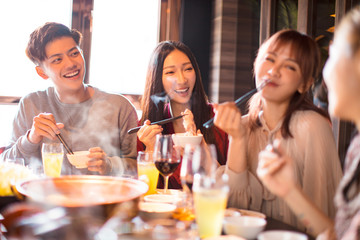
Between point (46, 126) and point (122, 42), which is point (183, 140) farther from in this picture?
point (122, 42)

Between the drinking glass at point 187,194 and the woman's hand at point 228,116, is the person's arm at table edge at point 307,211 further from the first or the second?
the woman's hand at point 228,116

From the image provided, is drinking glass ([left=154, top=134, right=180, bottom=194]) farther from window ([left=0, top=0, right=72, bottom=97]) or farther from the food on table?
window ([left=0, top=0, right=72, bottom=97])

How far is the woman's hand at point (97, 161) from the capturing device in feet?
5.40

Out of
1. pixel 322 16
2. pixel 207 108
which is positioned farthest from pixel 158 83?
pixel 322 16

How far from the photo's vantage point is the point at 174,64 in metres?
2.25

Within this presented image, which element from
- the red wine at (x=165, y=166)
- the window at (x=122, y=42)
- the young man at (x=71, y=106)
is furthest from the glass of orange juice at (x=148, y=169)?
the window at (x=122, y=42)

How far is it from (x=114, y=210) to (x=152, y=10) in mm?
3526

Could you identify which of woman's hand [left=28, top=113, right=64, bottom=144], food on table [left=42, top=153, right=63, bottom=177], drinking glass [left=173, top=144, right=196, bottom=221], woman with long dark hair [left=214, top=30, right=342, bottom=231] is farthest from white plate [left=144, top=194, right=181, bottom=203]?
woman's hand [left=28, top=113, right=64, bottom=144]

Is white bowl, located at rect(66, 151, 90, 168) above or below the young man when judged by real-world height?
below

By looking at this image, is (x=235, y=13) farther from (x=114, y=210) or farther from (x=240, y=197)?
(x=114, y=210)

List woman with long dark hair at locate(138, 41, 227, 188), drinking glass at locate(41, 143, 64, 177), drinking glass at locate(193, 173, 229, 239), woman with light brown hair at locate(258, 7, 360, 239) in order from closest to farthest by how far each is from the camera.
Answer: woman with light brown hair at locate(258, 7, 360, 239) → drinking glass at locate(193, 173, 229, 239) → drinking glass at locate(41, 143, 64, 177) → woman with long dark hair at locate(138, 41, 227, 188)

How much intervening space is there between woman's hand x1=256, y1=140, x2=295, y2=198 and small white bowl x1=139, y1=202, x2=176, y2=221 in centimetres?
35

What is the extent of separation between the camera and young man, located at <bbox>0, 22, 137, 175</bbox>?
2338 mm

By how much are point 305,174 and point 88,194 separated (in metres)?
0.94
